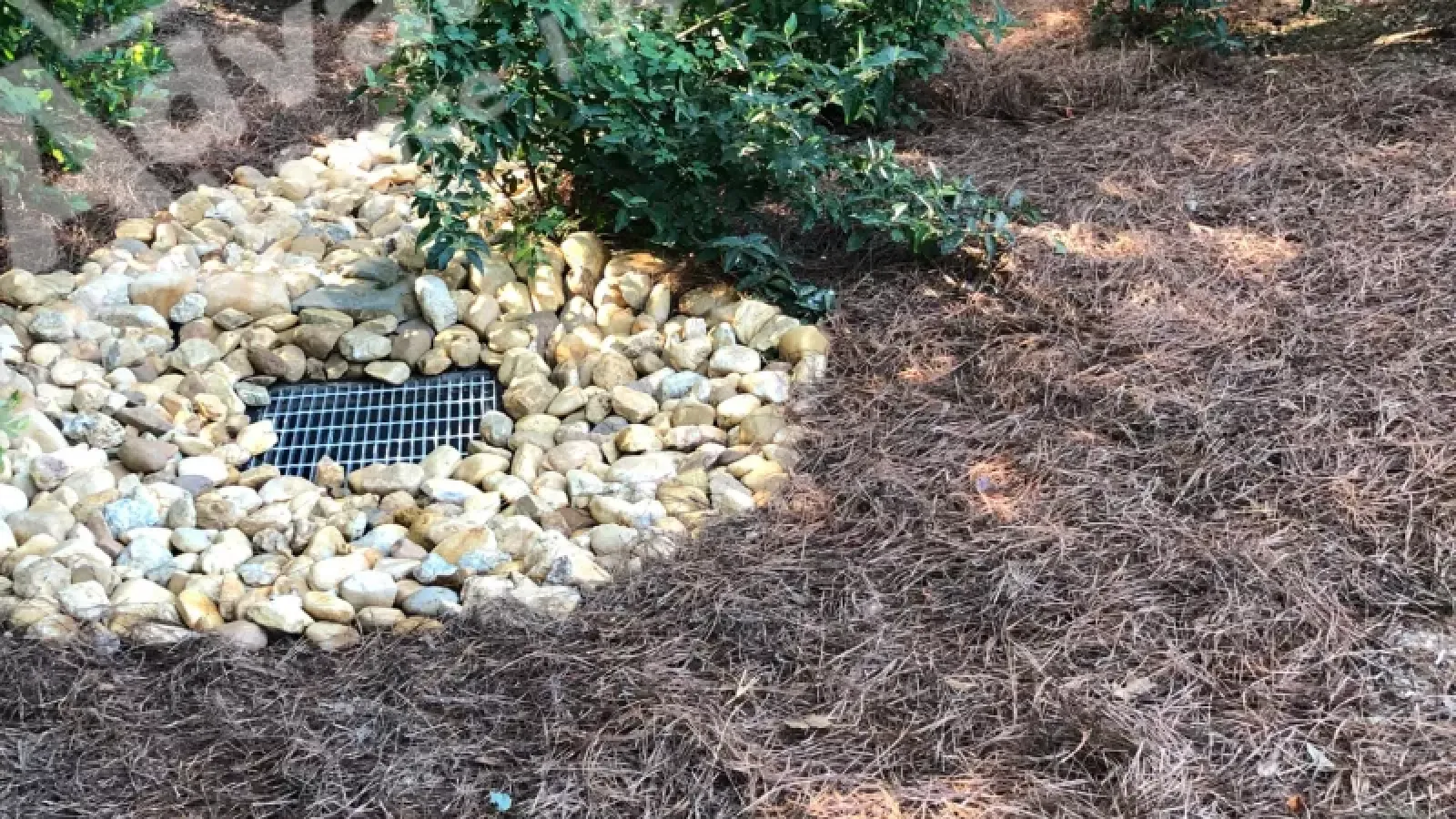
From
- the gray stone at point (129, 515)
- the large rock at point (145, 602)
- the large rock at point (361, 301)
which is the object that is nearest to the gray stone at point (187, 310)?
the large rock at point (361, 301)

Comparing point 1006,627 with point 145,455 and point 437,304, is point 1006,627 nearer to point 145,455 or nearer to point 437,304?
point 437,304

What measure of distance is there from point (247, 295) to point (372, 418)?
1.82 ft

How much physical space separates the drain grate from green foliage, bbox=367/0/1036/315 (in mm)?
329

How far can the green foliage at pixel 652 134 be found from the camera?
2955 mm

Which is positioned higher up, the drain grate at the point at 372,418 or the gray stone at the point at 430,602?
the gray stone at the point at 430,602

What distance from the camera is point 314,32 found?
5047mm

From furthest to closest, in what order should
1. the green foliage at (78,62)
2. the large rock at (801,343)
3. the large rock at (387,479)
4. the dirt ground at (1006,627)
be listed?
1. the green foliage at (78,62)
2. the large rock at (801,343)
3. the large rock at (387,479)
4. the dirt ground at (1006,627)

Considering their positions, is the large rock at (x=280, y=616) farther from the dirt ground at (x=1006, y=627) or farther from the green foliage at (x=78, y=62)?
the green foliage at (x=78, y=62)

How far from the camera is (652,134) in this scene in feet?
9.90

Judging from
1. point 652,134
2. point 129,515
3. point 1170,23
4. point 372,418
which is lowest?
point 372,418

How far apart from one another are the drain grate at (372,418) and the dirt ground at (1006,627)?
730 mm

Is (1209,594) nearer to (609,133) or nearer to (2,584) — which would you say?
(609,133)

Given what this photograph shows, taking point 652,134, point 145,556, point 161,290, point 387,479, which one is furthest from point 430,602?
point 161,290

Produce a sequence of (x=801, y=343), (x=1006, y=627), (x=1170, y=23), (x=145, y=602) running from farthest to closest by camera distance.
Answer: (x=1170, y=23)
(x=801, y=343)
(x=145, y=602)
(x=1006, y=627)
